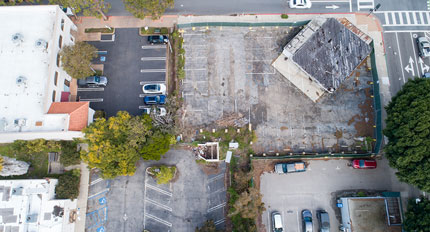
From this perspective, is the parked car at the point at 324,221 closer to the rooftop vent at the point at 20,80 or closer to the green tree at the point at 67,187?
the green tree at the point at 67,187

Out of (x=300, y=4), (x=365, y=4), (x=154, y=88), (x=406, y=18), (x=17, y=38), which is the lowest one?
(x=154, y=88)

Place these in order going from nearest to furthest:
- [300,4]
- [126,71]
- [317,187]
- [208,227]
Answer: [208,227] < [317,187] < [126,71] < [300,4]

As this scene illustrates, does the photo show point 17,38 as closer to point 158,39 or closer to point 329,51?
point 158,39

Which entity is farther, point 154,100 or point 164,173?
point 154,100

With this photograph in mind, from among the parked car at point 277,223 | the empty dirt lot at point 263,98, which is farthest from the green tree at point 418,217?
the parked car at point 277,223

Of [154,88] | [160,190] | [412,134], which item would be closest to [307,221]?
[412,134]

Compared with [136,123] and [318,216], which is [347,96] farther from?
[136,123]

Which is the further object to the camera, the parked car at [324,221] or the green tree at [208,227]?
the parked car at [324,221]
